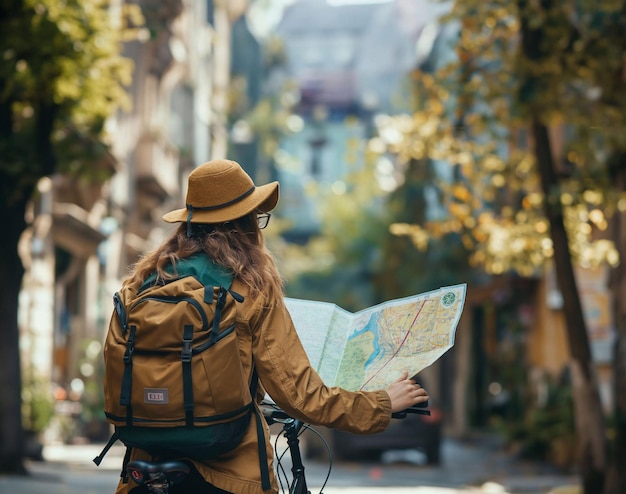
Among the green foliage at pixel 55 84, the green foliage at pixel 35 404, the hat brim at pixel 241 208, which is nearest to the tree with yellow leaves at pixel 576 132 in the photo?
the green foliage at pixel 55 84

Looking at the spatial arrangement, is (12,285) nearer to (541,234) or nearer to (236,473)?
(541,234)

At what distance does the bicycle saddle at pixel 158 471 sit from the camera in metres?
3.51

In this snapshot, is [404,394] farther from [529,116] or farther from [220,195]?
[529,116]

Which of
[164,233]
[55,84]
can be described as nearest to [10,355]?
[55,84]

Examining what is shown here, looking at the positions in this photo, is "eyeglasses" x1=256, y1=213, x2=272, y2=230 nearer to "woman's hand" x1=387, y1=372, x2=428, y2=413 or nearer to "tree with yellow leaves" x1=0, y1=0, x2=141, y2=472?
"woman's hand" x1=387, y1=372, x2=428, y2=413

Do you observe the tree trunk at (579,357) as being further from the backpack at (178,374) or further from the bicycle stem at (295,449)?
the backpack at (178,374)

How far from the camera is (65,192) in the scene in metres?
23.2

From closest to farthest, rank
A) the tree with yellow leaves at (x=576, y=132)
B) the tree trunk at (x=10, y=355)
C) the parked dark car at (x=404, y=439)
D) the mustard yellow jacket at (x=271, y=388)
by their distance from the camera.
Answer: the mustard yellow jacket at (x=271, y=388) → the tree with yellow leaves at (x=576, y=132) → the tree trunk at (x=10, y=355) → the parked dark car at (x=404, y=439)

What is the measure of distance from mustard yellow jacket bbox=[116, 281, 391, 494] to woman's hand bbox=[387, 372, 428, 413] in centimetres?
14

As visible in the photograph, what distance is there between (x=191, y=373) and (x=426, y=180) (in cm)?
2416

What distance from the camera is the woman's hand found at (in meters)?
3.80

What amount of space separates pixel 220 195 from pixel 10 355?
10412 millimetres

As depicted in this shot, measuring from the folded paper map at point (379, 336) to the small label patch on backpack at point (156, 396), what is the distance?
2.36 feet

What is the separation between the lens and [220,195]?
3.81 meters
